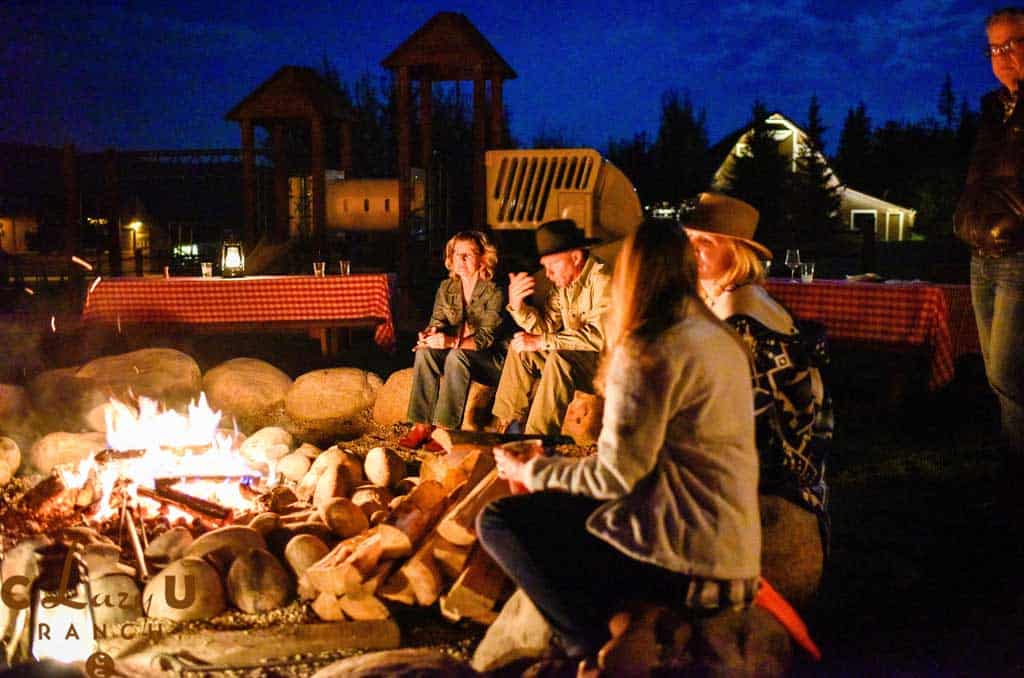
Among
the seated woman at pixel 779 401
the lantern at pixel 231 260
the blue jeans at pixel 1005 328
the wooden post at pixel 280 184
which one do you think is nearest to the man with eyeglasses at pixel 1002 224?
the blue jeans at pixel 1005 328

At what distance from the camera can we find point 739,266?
10.5 feet

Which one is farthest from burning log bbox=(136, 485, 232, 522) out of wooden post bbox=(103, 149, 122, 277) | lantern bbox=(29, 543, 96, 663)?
wooden post bbox=(103, 149, 122, 277)

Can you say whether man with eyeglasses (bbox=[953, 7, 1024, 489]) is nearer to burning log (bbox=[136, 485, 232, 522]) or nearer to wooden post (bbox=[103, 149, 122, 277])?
burning log (bbox=[136, 485, 232, 522])

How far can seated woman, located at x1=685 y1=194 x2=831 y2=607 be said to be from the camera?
313cm

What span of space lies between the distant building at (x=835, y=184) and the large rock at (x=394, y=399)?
2926 centimetres

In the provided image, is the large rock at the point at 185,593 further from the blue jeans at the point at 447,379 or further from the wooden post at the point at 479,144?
the wooden post at the point at 479,144

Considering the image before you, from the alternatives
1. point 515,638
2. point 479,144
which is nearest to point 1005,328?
point 515,638

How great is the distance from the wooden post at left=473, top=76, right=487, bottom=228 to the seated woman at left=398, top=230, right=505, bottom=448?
16.7 feet

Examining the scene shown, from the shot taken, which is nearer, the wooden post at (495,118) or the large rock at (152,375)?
the large rock at (152,375)

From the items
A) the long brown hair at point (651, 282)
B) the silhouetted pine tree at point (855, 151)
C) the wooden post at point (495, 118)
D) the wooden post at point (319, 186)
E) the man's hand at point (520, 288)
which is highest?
the silhouetted pine tree at point (855, 151)

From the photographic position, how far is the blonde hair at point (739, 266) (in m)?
3.21

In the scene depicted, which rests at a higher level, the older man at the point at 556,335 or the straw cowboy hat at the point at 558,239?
the straw cowboy hat at the point at 558,239

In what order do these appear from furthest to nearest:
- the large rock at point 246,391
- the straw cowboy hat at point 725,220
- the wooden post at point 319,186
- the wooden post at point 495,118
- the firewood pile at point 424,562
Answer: the wooden post at point 319,186, the wooden post at point 495,118, the large rock at point 246,391, the firewood pile at point 424,562, the straw cowboy hat at point 725,220

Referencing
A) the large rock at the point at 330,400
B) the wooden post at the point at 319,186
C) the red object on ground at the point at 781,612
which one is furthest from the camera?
the wooden post at the point at 319,186
